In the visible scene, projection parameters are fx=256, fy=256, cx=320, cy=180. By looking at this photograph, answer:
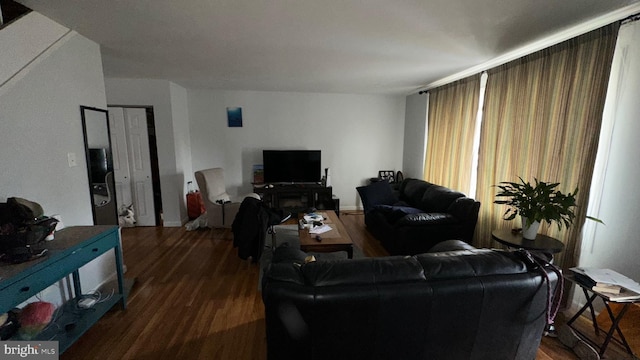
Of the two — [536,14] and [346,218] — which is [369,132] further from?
[536,14]

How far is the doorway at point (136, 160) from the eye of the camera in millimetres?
4154

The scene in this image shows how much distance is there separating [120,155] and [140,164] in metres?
0.31

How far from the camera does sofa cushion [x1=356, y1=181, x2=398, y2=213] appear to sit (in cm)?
413

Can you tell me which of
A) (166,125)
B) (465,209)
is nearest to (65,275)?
(166,125)

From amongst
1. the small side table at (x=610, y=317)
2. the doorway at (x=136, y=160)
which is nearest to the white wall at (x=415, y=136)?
the small side table at (x=610, y=317)

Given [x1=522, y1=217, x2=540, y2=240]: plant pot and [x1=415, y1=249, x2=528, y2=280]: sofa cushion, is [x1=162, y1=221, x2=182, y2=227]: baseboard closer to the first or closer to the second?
[x1=415, y1=249, x2=528, y2=280]: sofa cushion

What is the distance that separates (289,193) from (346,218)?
4.06 ft

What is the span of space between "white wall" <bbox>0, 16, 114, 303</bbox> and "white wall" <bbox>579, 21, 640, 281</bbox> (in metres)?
4.49

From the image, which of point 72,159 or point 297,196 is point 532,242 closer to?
point 297,196

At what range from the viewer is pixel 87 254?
1.92 metres

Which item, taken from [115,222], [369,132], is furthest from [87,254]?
[369,132]

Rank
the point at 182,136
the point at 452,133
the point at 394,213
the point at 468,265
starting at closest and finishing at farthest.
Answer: the point at 468,265
the point at 394,213
the point at 452,133
the point at 182,136

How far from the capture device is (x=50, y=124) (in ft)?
6.77

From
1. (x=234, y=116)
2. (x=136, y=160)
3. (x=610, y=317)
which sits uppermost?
(x=234, y=116)
